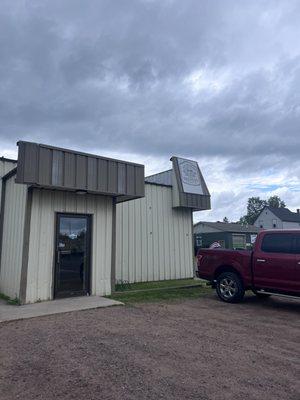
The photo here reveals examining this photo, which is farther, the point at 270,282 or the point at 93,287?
the point at 93,287

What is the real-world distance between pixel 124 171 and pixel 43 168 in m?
2.43

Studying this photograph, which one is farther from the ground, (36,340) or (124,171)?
(124,171)

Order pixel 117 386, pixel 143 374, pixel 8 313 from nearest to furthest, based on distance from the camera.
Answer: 1. pixel 117 386
2. pixel 143 374
3. pixel 8 313

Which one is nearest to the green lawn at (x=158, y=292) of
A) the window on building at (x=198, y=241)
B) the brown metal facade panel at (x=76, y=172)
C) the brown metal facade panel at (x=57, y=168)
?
the brown metal facade panel at (x=76, y=172)

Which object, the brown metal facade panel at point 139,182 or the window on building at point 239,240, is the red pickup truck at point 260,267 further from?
the window on building at point 239,240

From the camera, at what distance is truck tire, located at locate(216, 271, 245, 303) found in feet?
31.6

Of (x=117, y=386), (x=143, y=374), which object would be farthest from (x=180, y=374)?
(x=117, y=386)

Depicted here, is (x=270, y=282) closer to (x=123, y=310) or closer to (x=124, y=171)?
(x=123, y=310)

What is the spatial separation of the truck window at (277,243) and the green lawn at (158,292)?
271cm

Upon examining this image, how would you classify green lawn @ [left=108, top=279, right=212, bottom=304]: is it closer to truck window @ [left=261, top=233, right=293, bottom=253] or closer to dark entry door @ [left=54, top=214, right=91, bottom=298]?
dark entry door @ [left=54, top=214, right=91, bottom=298]

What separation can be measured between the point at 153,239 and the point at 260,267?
5633mm

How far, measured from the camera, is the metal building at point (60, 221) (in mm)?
9055

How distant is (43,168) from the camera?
8.77m

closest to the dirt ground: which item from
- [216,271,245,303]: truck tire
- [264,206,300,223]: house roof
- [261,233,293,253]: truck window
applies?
[216,271,245,303]: truck tire
